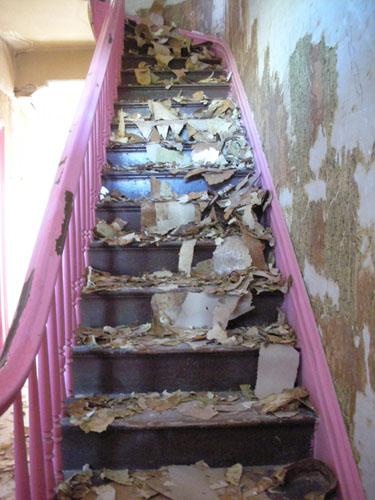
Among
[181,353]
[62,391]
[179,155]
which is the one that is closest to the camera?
[62,391]

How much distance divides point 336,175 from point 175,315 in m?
0.83

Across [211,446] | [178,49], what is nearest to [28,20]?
[178,49]

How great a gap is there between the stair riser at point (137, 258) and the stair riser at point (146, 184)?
515 millimetres

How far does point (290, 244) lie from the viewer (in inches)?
67.9

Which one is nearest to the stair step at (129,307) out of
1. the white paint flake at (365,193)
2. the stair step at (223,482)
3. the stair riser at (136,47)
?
the stair step at (223,482)

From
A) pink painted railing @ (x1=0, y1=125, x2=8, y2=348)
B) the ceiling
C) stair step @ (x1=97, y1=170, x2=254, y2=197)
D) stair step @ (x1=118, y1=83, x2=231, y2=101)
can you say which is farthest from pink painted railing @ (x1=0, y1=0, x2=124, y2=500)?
the ceiling

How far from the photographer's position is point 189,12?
4020 millimetres

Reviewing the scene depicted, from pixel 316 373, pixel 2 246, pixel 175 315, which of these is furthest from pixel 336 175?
pixel 2 246

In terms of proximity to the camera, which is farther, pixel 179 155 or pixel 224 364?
pixel 179 155

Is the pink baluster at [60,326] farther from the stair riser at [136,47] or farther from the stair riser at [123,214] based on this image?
the stair riser at [136,47]

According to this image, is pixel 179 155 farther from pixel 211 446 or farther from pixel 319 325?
pixel 211 446

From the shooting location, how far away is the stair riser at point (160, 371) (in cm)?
151

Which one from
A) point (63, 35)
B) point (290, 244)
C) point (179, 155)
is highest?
point (63, 35)

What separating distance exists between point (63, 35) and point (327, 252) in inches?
147
